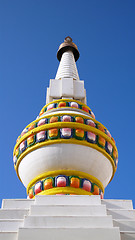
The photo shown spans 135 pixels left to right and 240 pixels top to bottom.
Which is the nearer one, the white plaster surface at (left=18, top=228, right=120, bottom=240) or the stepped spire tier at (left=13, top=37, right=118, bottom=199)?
the white plaster surface at (left=18, top=228, right=120, bottom=240)

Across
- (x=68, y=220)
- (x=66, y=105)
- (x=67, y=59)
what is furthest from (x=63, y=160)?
(x=67, y=59)

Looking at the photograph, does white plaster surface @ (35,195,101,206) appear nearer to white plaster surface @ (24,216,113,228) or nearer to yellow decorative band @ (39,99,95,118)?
white plaster surface @ (24,216,113,228)

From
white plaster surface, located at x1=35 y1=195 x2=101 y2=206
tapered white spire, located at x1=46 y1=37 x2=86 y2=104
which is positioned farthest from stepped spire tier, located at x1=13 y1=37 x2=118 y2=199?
tapered white spire, located at x1=46 y1=37 x2=86 y2=104

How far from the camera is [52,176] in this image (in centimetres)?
830

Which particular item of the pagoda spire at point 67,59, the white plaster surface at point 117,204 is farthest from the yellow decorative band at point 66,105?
the white plaster surface at point 117,204

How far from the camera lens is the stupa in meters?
6.02

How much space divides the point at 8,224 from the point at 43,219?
2.30 feet

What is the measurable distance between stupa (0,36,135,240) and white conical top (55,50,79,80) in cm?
150

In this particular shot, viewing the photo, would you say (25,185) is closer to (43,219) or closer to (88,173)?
(88,173)

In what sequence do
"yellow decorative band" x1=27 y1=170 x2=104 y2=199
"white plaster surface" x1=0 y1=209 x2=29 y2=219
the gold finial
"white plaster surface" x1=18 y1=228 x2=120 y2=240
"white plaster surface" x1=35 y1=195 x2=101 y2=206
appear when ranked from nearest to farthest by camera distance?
"white plaster surface" x1=18 y1=228 x2=120 y2=240 → "white plaster surface" x1=0 y1=209 x2=29 y2=219 → "white plaster surface" x1=35 y1=195 x2=101 y2=206 → "yellow decorative band" x1=27 y1=170 x2=104 y2=199 → the gold finial

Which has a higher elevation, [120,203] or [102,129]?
[102,129]

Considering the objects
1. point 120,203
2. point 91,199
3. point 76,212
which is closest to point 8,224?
point 76,212

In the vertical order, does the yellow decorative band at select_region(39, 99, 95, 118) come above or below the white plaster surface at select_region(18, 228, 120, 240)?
above

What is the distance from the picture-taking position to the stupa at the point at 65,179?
6.02 meters
